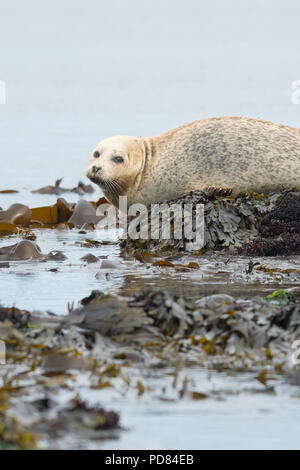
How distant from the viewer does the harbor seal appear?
11016 mm

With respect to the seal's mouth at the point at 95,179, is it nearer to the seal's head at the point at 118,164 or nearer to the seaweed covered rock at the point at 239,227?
the seal's head at the point at 118,164

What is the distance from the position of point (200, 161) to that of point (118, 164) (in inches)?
40.3

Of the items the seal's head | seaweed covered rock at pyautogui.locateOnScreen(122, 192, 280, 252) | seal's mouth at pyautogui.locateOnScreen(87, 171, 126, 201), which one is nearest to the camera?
seaweed covered rock at pyautogui.locateOnScreen(122, 192, 280, 252)

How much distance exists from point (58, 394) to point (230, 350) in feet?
3.79

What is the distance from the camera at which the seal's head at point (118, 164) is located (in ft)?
36.8

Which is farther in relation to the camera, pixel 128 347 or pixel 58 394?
pixel 128 347

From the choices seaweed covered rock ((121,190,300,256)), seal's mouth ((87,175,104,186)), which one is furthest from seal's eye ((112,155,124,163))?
seaweed covered rock ((121,190,300,256))

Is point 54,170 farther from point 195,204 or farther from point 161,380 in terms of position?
point 161,380

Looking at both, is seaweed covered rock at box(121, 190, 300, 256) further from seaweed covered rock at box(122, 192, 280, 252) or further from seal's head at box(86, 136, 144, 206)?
seal's head at box(86, 136, 144, 206)

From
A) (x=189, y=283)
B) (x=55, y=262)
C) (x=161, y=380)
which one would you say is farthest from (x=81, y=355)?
(x=55, y=262)

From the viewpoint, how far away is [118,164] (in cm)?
1141

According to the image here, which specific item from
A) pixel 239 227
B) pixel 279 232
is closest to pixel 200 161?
pixel 239 227
